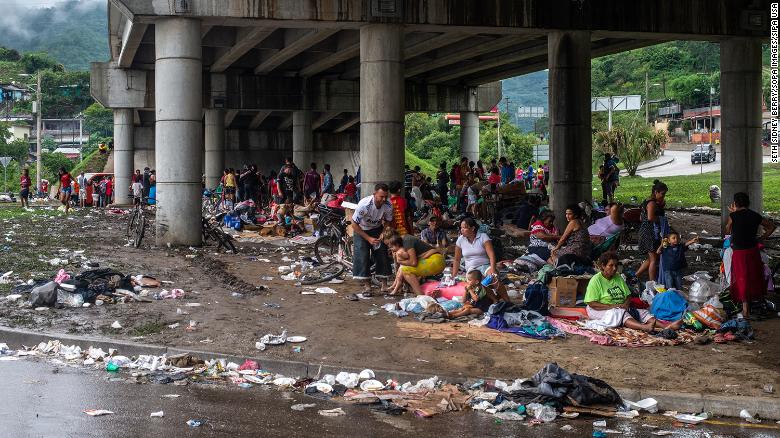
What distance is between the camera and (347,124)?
64.2 metres

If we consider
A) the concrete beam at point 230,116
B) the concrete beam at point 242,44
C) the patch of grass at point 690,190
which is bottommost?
the patch of grass at point 690,190

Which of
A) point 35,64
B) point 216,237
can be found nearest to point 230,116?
point 216,237

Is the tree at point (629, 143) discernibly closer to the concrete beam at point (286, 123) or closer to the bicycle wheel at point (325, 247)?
the concrete beam at point (286, 123)

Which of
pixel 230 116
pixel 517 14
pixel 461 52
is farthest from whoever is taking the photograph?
pixel 230 116

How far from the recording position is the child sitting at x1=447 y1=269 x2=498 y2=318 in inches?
499

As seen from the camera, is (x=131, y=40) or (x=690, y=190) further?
(x=690, y=190)

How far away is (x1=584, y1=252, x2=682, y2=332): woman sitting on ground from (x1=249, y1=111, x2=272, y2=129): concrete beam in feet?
149

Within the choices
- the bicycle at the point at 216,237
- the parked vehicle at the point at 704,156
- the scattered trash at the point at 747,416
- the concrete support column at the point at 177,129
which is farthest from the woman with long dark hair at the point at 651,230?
the parked vehicle at the point at 704,156

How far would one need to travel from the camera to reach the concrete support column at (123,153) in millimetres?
50062

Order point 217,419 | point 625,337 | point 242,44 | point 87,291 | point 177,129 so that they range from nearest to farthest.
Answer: point 217,419
point 625,337
point 87,291
point 177,129
point 242,44

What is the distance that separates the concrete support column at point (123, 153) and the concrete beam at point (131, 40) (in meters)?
8.43

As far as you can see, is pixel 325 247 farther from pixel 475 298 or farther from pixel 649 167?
pixel 649 167

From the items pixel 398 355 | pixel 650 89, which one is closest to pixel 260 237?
pixel 398 355

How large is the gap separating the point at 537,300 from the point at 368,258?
11.8 ft
